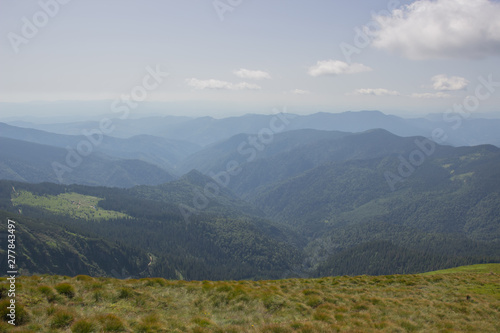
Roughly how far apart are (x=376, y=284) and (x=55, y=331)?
Result: 32.8 meters

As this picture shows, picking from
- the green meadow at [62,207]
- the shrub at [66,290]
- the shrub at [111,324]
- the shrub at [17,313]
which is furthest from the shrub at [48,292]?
the green meadow at [62,207]

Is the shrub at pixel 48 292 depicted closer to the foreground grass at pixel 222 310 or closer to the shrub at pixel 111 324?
the foreground grass at pixel 222 310

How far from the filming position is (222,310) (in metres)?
18.0

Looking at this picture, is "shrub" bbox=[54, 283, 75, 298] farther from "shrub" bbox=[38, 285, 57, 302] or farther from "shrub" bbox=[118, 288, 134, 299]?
"shrub" bbox=[118, 288, 134, 299]

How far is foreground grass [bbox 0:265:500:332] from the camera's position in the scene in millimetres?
13195

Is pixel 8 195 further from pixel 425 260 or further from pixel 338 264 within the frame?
pixel 425 260

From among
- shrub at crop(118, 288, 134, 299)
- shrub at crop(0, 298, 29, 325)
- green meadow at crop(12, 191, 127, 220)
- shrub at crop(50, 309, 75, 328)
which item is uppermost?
shrub at crop(0, 298, 29, 325)

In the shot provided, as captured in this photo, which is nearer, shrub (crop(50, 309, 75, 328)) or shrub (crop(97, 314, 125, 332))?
shrub (crop(97, 314, 125, 332))

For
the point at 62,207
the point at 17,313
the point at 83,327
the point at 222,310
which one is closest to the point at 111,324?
the point at 83,327

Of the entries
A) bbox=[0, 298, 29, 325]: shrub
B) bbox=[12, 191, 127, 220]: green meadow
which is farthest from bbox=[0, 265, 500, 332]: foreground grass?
bbox=[12, 191, 127, 220]: green meadow

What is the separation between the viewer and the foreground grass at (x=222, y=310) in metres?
13.2

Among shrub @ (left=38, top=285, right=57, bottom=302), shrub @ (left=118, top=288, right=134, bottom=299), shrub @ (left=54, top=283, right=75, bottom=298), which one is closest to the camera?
shrub @ (left=38, top=285, right=57, bottom=302)

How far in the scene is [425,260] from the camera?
443 ft

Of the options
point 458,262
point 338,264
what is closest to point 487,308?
point 458,262
